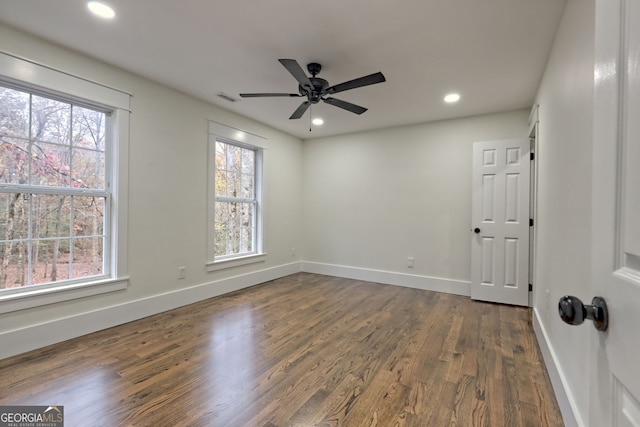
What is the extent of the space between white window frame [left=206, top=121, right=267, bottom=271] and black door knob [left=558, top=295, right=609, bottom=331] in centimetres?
372

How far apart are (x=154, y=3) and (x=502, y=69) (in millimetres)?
2950

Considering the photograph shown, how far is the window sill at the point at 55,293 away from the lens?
7.39ft

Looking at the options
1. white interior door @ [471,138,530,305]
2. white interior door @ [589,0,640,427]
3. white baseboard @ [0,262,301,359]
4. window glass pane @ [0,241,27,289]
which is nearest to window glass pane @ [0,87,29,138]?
window glass pane @ [0,241,27,289]

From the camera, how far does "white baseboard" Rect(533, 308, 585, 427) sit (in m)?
1.48

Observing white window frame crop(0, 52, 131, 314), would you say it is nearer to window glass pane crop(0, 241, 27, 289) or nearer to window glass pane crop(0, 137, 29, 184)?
window glass pane crop(0, 241, 27, 289)

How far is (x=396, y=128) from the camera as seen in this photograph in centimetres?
462

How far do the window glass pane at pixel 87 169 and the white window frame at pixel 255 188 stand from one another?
3.87ft

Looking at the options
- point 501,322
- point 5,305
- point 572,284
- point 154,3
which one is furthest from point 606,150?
point 5,305

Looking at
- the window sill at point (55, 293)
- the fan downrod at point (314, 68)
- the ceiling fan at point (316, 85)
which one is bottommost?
the window sill at point (55, 293)

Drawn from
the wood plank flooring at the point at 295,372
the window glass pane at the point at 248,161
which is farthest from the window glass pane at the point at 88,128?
the window glass pane at the point at 248,161

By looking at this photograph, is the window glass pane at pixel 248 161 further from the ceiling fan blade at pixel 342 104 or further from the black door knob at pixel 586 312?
the black door knob at pixel 586 312

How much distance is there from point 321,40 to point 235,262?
3017mm

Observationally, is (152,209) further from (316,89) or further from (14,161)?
(316,89)

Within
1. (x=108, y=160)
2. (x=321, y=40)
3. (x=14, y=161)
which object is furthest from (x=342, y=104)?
(x=14, y=161)
